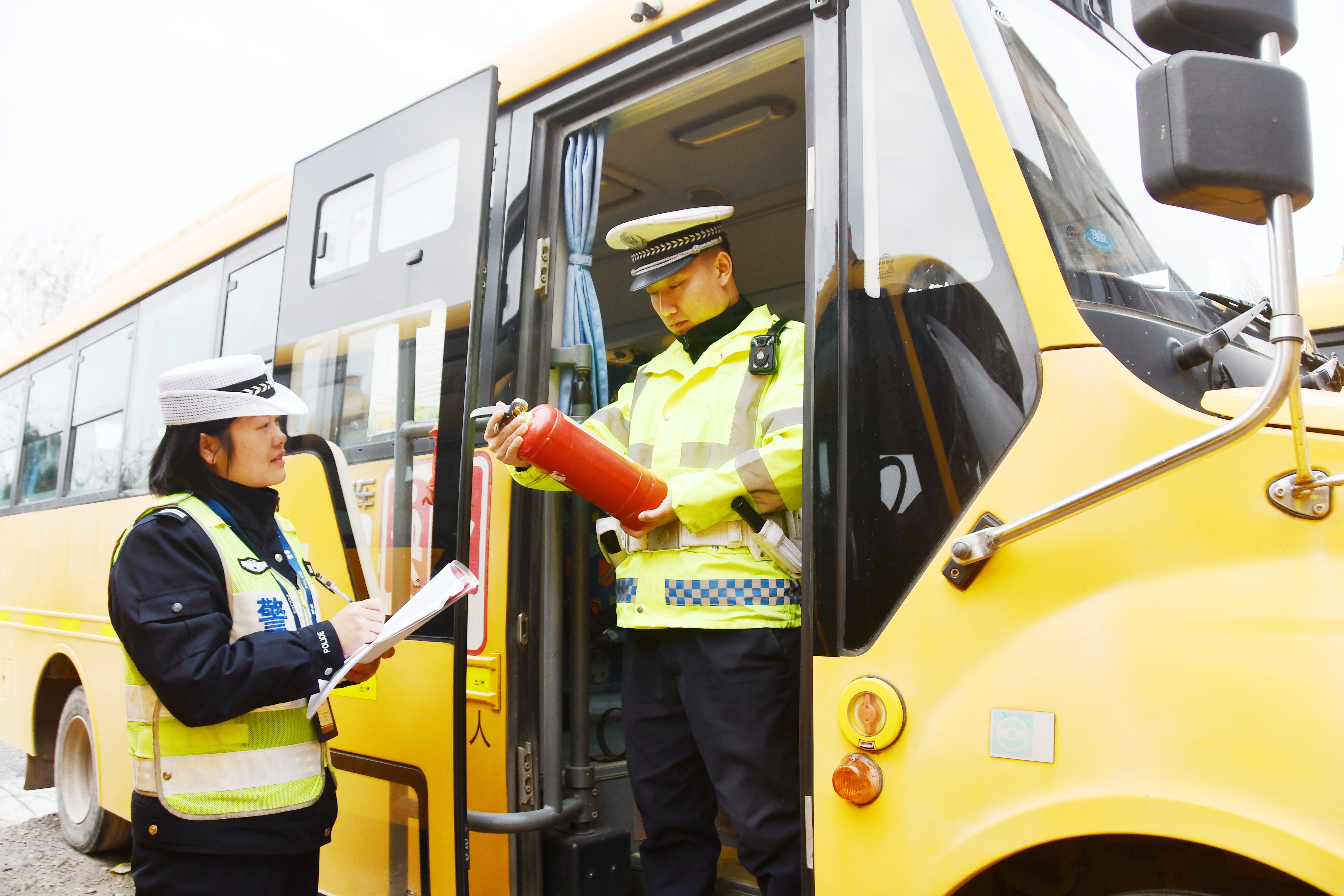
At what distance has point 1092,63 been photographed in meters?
2.12

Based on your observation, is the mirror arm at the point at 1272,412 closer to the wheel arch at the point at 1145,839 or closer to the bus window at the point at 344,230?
the wheel arch at the point at 1145,839

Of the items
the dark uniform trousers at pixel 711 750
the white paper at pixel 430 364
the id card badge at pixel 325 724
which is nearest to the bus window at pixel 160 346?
the white paper at pixel 430 364

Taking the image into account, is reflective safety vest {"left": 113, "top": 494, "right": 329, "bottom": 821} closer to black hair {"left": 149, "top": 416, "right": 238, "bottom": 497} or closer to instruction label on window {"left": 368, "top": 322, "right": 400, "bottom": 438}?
black hair {"left": 149, "top": 416, "right": 238, "bottom": 497}

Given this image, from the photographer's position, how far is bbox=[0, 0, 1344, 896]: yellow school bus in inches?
53.9

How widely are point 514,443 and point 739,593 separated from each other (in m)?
0.62

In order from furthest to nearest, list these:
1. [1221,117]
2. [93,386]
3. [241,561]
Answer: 1. [93,386]
2. [241,561]
3. [1221,117]

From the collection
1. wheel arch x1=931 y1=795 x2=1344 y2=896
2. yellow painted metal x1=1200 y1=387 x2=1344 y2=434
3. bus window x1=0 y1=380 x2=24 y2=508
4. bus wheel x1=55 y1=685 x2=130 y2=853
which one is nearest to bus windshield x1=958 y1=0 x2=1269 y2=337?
yellow painted metal x1=1200 y1=387 x2=1344 y2=434

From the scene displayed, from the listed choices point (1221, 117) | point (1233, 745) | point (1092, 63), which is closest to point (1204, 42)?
point (1221, 117)

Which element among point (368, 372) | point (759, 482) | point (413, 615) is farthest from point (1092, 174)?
point (368, 372)

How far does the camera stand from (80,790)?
15.8 feet

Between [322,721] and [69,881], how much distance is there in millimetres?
3344

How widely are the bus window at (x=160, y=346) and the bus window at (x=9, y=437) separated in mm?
2239

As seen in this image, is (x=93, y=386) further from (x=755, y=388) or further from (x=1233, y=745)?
(x=1233, y=745)

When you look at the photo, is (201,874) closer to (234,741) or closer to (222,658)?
(234,741)
